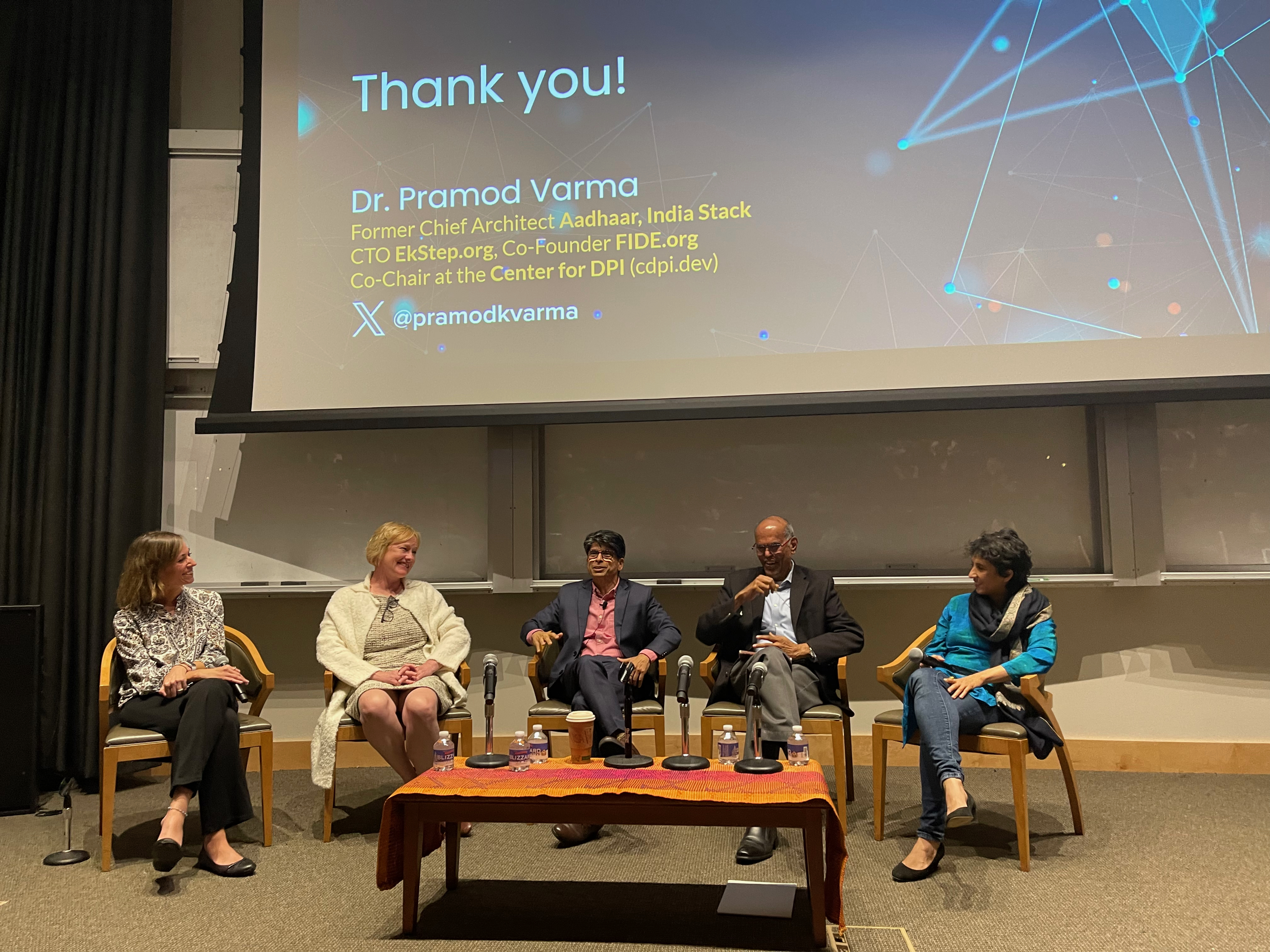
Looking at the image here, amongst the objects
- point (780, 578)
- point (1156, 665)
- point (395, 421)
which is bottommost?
point (1156, 665)

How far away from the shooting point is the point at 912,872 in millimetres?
2641

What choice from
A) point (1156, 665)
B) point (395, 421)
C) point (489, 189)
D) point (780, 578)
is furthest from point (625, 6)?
point (1156, 665)

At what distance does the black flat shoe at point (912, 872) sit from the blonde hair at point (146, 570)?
8.09 ft

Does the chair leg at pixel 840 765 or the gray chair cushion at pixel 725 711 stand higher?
the gray chair cushion at pixel 725 711

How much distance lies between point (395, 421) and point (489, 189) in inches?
43.0

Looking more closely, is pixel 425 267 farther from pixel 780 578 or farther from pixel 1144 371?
pixel 1144 371

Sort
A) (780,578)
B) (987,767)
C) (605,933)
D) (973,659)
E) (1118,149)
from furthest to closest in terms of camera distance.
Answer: (987,767), (1118,149), (780,578), (973,659), (605,933)

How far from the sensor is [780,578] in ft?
11.6

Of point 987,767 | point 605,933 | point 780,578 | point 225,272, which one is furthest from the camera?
point 225,272

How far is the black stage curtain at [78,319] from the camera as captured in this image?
4070mm

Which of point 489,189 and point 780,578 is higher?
point 489,189

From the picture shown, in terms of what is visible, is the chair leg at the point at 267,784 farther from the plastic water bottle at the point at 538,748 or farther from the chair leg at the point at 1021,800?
the chair leg at the point at 1021,800

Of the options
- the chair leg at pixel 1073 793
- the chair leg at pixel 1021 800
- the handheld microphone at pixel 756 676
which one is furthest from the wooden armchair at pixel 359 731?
the chair leg at pixel 1073 793

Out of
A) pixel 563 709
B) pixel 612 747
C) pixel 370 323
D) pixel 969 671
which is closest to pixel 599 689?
pixel 563 709
